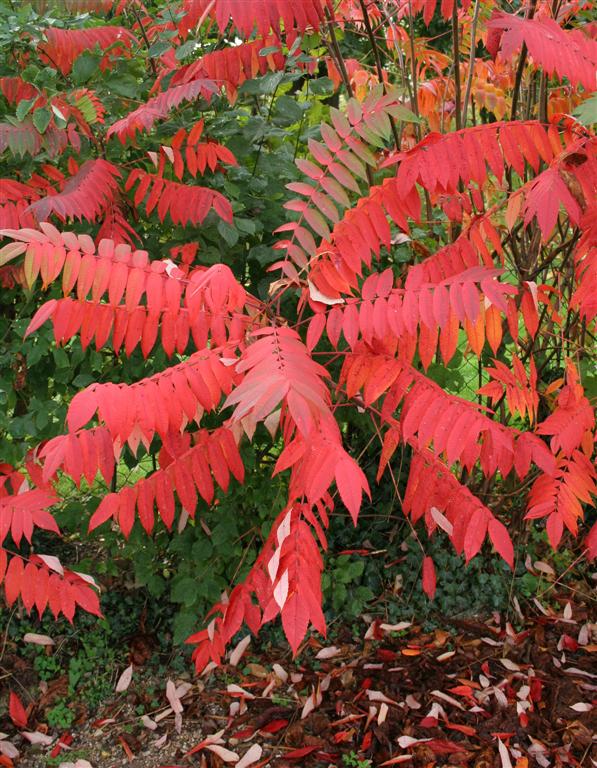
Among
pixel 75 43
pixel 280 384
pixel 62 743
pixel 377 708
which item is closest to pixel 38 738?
pixel 62 743

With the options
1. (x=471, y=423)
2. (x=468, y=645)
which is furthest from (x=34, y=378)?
(x=468, y=645)

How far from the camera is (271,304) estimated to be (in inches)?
79.7

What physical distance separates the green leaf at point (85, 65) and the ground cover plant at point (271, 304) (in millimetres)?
73

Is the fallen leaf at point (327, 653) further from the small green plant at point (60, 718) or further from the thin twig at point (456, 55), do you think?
the thin twig at point (456, 55)

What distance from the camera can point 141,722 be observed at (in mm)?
2688

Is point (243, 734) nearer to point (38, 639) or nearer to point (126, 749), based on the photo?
point (126, 749)

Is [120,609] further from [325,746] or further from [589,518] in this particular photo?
[589,518]

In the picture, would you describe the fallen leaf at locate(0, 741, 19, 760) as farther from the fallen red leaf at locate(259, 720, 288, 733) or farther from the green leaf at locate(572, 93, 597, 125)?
the green leaf at locate(572, 93, 597, 125)

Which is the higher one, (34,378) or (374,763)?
(34,378)

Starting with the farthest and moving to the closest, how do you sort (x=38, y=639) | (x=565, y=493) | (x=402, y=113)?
(x=38, y=639), (x=565, y=493), (x=402, y=113)

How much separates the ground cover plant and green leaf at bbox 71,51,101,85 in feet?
0.24

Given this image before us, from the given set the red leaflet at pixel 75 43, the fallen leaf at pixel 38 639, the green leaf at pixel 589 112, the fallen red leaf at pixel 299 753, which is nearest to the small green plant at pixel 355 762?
the fallen red leaf at pixel 299 753

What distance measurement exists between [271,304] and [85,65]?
1093 mm

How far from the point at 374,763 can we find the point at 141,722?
82 cm
